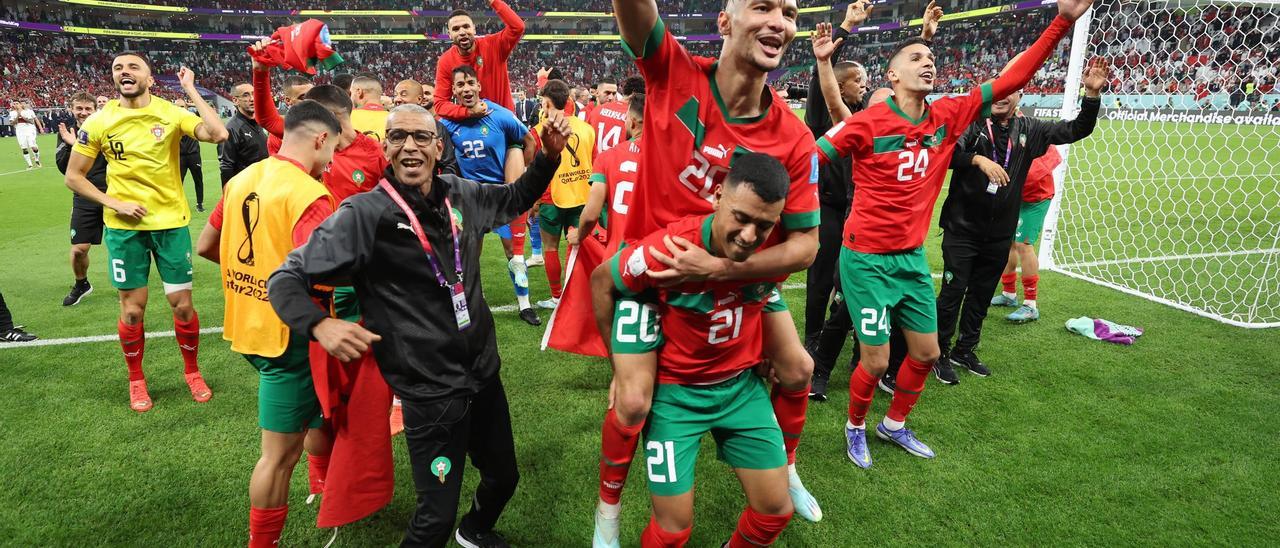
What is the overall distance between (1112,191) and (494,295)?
1385 centimetres

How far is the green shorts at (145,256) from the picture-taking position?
4762mm

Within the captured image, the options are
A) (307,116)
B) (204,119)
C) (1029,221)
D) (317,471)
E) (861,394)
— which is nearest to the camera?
(307,116)

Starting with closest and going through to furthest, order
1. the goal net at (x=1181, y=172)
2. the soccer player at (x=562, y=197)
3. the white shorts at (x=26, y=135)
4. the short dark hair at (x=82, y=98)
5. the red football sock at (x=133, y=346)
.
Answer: the red football sock at (x=133, y=346), the soccer player at (x=562, y=197), the goal net at (x=1181, y=172), the short dark hair at (x=82, y=98), the white shorts at (x=26, y=135)

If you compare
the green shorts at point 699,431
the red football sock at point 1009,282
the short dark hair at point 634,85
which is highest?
the short dark hair at point 634,85

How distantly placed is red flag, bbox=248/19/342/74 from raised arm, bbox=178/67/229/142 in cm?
78

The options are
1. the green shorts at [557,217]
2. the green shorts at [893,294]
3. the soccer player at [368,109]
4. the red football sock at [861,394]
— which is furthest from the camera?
the green shorts at [557,217]

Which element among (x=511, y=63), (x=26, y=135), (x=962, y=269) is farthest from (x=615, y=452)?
(x=511, y=63)

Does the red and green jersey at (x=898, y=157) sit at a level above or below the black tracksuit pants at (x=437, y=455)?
above

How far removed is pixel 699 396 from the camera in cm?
263

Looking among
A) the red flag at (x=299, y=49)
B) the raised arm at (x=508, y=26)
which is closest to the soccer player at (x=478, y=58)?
the raised arm at (x=508, y=26)

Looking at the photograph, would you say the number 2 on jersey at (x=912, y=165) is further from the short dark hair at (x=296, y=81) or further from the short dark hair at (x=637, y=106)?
the short dark hair at (x=296, y=81)

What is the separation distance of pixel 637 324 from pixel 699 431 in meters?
0.50

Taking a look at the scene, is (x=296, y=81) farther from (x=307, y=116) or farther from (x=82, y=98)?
(x=82, y=98)

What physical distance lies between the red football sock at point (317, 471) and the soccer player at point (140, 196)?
6.38ft
